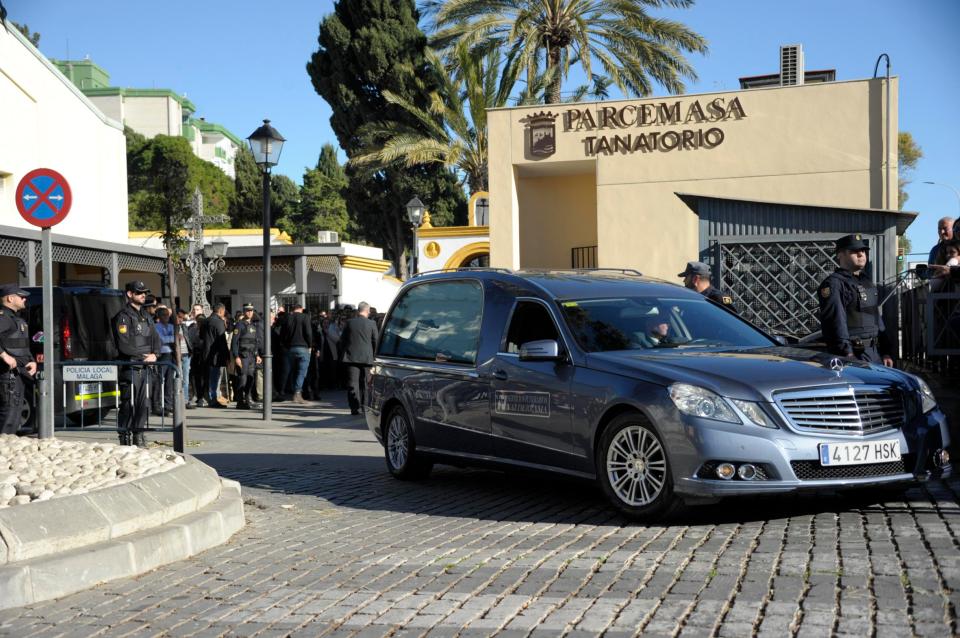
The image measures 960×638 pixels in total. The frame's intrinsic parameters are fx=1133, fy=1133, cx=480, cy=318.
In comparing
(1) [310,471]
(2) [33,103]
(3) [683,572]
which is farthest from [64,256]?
(3) [683,572]

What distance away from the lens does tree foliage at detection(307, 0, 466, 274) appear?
48.3 metres

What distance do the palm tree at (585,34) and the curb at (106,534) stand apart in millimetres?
21571

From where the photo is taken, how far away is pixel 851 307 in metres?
9.24

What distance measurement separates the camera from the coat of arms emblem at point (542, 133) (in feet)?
71.8

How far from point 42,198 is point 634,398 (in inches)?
247

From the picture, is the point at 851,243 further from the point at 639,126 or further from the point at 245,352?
the point at 245,352

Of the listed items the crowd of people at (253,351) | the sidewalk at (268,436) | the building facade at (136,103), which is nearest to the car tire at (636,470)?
the sidewalk at (268,436)

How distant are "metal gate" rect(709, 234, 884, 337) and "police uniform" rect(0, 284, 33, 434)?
30.5 feet

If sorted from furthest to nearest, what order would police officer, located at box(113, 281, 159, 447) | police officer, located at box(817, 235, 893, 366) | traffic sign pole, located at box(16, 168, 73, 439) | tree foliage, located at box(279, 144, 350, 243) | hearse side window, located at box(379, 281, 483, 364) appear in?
tree foliage, located at box(279, 144, 350, 243), police officer, located at box(113, 281, 159, 447), traffic sign pole, located at box(16, 168, 73, 439), police officer, located at box(817, 235, 893, 366), hearse side window, located at box(379, 281, 483, 364)

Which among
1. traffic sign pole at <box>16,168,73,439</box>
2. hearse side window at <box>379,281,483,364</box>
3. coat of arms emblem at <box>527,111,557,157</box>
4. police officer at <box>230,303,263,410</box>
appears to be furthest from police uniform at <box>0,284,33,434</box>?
coat of arms emblem at <box>527,111,557,157</box>

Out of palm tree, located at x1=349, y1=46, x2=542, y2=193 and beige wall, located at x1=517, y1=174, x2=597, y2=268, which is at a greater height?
palm tree, located at x1=349, y1=46, x2=542, y2=193

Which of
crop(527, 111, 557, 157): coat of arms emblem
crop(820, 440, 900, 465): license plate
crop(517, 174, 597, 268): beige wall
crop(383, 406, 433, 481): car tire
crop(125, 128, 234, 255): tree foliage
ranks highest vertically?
crop(125, 128, 234, 255): tree foliage

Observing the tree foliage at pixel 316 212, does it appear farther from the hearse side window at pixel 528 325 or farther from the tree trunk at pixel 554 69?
the hearse side window at pixel 528 325

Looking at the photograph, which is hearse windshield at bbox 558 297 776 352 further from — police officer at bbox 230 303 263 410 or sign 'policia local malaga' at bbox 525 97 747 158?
sign 'policia local malaga' at bbox 525 97 747 158
